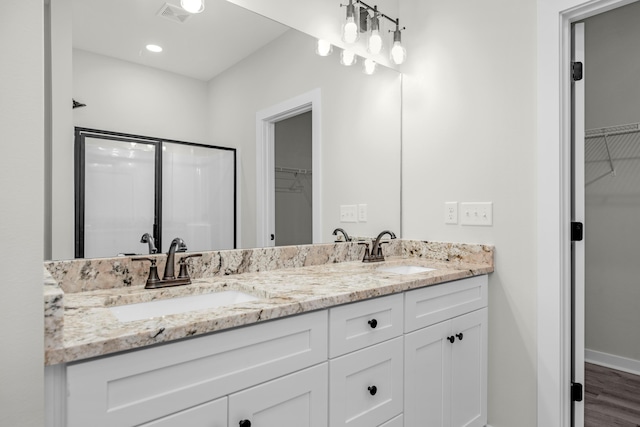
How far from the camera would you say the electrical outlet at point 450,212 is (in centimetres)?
201

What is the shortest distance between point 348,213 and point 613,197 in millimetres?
2087

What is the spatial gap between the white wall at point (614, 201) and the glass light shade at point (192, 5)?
2816mm

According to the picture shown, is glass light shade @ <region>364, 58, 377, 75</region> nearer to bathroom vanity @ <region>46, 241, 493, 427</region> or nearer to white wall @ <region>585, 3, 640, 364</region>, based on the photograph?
bathroom vanity @ <region>46, 241, 493, 427</region>

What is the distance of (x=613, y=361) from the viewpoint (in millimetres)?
2744

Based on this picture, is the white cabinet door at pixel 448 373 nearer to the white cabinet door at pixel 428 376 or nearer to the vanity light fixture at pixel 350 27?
the white cabinet door at pixel 428 376

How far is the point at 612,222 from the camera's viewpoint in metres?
2.75

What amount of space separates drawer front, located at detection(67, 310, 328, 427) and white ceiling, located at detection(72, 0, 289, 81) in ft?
3.43

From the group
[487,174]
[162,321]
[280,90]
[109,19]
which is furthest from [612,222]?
[109,19]

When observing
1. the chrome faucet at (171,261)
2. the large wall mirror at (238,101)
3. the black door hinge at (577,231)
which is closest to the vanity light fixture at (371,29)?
the large wall mirror at (238,101)

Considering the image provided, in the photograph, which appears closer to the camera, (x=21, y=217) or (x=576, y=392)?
(x=21, y=217)

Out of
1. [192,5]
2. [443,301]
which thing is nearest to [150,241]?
→ [192,5]

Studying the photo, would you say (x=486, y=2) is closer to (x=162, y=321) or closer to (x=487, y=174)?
(x=487, y=174)

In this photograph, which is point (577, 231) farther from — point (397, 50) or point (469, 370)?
point (397, 50)

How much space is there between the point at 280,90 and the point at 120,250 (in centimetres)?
100
